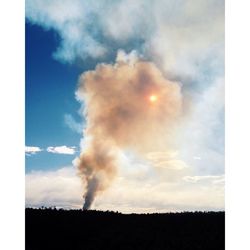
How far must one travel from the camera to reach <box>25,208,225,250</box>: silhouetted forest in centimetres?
707

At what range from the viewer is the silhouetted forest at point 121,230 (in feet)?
23.2

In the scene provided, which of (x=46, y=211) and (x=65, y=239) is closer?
(x=65, y=239)

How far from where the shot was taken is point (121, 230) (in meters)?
7.52

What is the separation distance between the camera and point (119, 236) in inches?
288
